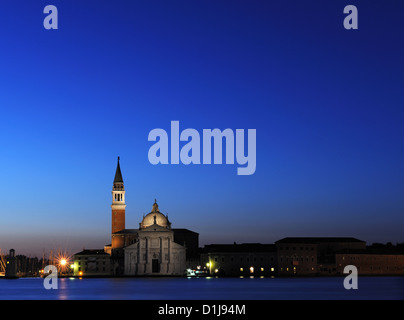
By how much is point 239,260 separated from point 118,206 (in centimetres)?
2127

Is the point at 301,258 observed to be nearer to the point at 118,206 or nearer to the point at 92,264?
the point at 118,206

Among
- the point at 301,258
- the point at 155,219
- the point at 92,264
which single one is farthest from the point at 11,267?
the point at 301,258

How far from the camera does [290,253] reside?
104938 millimetres

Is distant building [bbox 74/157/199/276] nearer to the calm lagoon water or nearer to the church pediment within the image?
the church pediment

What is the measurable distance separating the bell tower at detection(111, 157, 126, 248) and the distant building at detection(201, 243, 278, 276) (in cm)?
1415

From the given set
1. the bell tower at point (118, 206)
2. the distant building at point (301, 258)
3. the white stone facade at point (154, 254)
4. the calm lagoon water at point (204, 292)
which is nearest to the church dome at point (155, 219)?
the white stone facade at point (154, 254)

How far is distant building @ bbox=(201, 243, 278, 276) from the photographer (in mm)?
103812

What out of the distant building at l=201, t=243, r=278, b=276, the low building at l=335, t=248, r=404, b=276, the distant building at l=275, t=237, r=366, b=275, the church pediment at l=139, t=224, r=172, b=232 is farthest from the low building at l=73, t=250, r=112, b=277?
the low building at l=335, t=248, r=404, b=276

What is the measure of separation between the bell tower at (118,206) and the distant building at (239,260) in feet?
46.4

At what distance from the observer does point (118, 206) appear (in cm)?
10575

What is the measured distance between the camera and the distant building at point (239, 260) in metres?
104
